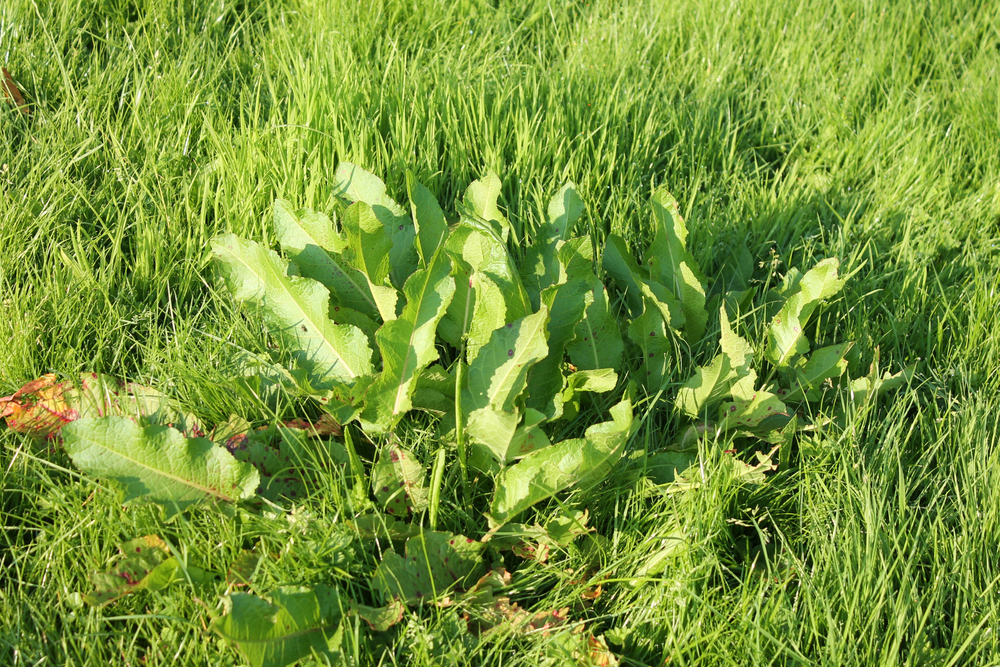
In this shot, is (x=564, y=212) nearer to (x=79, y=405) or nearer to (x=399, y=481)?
(x=399, y=481)

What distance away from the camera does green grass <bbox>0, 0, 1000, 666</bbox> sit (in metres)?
1.47

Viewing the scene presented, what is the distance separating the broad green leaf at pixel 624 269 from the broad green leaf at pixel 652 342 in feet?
0.50

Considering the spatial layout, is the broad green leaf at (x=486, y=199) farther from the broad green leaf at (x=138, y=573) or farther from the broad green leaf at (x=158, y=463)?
the broad green leaf at (x=138, y=573)

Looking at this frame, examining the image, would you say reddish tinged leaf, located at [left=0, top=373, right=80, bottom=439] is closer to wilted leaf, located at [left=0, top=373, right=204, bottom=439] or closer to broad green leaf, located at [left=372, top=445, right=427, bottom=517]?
wilted leaf, located at [left=0, top=373, right=204, bottom=439]

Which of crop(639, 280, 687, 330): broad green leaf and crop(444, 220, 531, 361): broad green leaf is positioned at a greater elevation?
crop(444, 220, 531, 361): broad green leaf

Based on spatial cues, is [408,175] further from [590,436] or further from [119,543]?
→ [119,543]

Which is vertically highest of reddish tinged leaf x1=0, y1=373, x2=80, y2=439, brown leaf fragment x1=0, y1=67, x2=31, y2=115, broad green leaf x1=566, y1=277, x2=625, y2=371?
brown leaf fragment x1=0, y1=67, x2=31, y2=115

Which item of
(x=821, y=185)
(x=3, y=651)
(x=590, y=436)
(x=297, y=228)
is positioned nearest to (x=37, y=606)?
(x=3, y=651)

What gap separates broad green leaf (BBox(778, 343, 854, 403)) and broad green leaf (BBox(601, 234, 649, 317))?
45cm

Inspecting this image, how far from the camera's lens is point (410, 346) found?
1.63m

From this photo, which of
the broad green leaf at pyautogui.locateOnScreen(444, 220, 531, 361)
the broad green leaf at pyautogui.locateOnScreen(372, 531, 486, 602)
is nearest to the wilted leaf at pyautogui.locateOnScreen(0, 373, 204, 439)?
the broad green leaf at pyautogui.locateOnScreen(372, 531, 486, 602)

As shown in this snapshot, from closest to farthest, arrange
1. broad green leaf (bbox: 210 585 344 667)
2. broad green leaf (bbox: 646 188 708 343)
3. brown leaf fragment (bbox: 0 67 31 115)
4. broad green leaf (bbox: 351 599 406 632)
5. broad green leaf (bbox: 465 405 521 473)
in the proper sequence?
broad green leaf (bbox: 210 585 344 667), broad green leaf (bbox: 351 599 406 632), broad green leaf (bbox: 465 405 521 473), broad green leaf (bbox: 646 188 708 343), brown leaf fragment (bbox: 0 67 31 115)

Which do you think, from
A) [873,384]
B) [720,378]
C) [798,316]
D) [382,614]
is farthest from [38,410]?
[873,384]

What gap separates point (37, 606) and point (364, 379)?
0.75 meters
